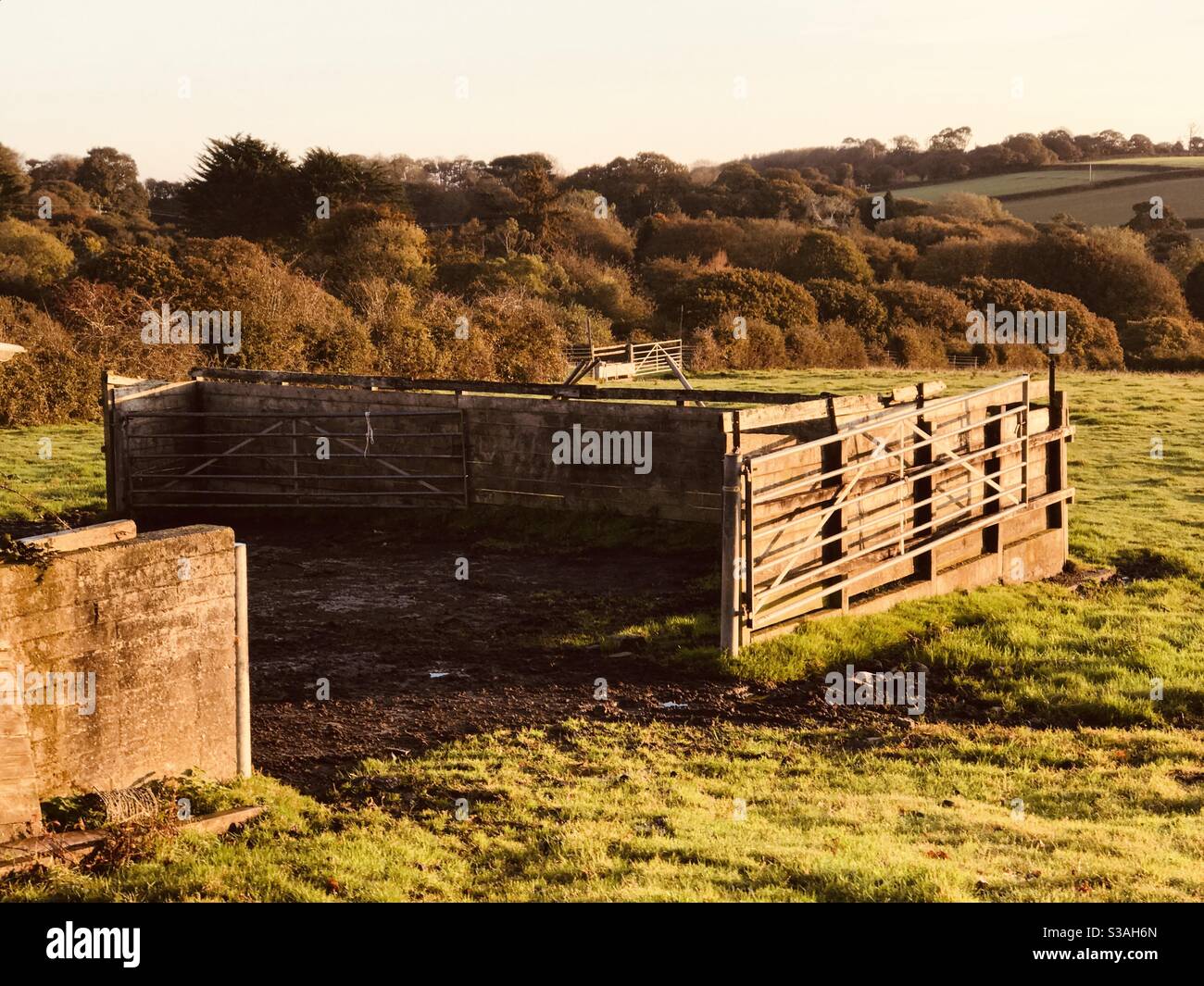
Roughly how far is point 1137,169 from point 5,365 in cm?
8176

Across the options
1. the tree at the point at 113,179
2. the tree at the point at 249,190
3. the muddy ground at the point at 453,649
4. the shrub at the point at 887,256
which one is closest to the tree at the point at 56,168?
the tree at the point at 113,179

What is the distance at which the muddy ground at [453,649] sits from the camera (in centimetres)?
934

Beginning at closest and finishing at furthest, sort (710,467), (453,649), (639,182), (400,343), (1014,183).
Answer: (453,649), (710,467), (400,343), (639,182), (1014,183)

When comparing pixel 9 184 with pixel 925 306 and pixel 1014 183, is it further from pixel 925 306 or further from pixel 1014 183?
pixel 1014 183

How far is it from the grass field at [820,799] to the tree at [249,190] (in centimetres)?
4572

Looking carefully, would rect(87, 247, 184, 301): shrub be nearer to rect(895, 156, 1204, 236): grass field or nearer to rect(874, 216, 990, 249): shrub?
rect(874, 216, 990, 249): shrub

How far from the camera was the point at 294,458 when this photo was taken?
18.4m

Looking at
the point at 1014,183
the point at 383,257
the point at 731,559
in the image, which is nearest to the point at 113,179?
the point at 383,257

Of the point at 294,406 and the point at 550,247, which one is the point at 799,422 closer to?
the point at 294,406

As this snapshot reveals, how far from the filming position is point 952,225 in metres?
66.5

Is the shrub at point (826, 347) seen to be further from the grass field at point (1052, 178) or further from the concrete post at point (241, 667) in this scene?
the grass field at point (1052, 178)

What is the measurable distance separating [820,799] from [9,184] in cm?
5351

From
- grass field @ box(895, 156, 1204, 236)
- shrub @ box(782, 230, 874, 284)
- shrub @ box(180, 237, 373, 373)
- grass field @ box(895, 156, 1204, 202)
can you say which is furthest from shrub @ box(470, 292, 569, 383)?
grass field @ box(895, 156, 1204, 202)
